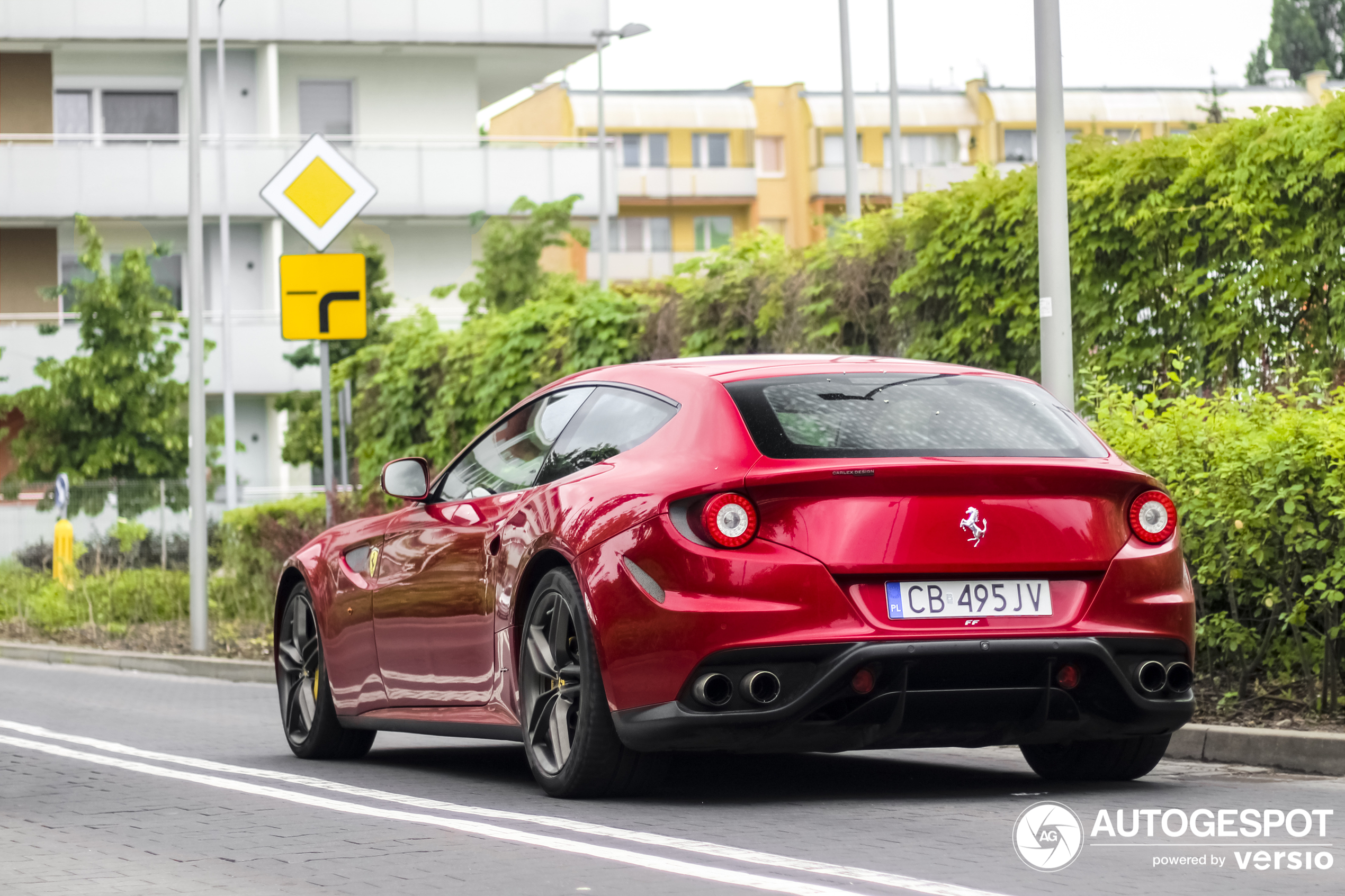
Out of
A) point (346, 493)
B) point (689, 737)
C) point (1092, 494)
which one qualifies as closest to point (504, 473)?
point (689, 737)

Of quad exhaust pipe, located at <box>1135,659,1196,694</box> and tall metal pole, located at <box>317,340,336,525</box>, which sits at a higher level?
tall metal pole, located at <box>317,340,336,525</box>

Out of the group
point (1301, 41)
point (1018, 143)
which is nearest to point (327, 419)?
point (1018, 143)

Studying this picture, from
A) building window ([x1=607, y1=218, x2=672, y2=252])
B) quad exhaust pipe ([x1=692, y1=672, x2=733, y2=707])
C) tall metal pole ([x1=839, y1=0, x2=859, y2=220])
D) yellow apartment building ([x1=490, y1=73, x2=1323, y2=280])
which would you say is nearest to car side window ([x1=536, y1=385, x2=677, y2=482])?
quad exhaust pipe ([x1=692, y1=672, x2=733, y2=707])

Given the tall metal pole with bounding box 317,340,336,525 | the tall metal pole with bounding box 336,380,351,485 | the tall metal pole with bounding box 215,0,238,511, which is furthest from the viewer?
the tall metal pole with bounding box 215,0,238,511

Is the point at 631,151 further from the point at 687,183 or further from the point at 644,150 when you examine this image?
the point at 687,183

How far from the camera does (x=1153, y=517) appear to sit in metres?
7.02

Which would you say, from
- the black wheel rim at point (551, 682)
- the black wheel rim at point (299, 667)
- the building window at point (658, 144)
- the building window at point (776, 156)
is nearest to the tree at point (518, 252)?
the black wheel rim at point (299, 667)

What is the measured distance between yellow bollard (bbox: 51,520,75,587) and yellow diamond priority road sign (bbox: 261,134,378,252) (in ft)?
27.9

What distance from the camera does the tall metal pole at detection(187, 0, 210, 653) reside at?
718 inches

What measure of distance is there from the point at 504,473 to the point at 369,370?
15833 mm

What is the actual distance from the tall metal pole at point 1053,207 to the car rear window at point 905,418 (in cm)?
345

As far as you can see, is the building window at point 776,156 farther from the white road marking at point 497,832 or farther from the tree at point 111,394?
the white road marking at point 497,832

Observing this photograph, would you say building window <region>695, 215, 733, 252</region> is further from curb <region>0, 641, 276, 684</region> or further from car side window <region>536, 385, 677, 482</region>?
car side window <region>536, 385, 677, 482</region>

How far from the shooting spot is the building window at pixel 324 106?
1700 inches
